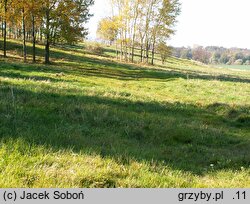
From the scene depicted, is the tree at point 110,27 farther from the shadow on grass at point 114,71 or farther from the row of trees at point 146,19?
the shadow on grass at point 114,71

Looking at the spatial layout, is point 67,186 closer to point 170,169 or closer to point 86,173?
point 86,173

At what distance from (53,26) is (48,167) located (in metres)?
35.9

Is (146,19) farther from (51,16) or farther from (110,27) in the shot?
(51,16)

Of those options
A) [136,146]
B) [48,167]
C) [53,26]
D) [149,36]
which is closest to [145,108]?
[136,146]

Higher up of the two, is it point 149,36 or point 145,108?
point 149,36

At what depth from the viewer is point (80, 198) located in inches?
168

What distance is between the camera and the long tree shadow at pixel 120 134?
690 centimetres

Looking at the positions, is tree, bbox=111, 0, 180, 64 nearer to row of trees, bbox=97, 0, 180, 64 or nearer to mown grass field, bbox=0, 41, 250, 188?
row of trees, bbox=97, 0, 180, 64

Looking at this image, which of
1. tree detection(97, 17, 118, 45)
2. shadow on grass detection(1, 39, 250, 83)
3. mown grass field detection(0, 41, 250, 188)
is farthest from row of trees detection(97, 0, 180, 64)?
mown grass field detection(0, 41, 250, 188)

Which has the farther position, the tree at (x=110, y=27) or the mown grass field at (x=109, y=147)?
the tree at (x=110, y=27)

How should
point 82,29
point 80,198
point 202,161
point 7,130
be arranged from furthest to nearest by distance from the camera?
1. point 82,29
2. point 202,161
3. point 7,130
4. point 80,198

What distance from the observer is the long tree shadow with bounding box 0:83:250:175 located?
6.90 metres

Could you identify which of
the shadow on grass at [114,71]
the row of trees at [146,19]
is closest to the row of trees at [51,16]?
the shadow on grass at [114,71]

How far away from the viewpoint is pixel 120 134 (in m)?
9.40
